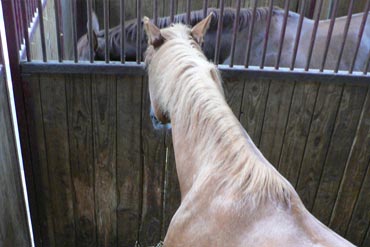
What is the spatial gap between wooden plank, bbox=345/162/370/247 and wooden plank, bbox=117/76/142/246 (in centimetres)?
131

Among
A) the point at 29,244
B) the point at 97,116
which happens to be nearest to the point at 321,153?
the point at 97,116

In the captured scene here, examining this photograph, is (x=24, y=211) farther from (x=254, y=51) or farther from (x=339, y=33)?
(x=339, y=33)

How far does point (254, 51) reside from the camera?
8.40 feet

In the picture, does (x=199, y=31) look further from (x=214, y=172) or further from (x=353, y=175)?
(x=353, y=175)

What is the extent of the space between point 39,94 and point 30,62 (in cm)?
17

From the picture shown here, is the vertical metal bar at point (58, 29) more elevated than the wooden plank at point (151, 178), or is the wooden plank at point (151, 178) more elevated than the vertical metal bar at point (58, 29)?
the vertical metal bar at point (58, 29)

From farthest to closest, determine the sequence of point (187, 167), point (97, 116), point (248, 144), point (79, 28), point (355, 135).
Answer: point (79, 28) < point (355, 135) < point (97, 116) < point (187, 167) < point (248, 144)

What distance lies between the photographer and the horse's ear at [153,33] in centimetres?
161

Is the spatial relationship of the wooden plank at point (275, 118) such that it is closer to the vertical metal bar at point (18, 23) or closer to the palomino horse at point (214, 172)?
the palomino horse at point (214, 172)

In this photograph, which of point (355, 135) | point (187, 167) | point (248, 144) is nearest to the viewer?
point (248, 144)

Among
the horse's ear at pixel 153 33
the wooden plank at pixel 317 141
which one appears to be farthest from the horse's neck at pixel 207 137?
the wooden plank at pixel 317 141

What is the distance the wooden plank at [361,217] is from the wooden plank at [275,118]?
58 centimetres

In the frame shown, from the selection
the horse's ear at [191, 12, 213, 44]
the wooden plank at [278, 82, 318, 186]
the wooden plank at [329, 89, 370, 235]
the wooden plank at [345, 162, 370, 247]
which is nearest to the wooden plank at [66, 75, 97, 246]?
the horse's ear at [191, 12, 213, 44]

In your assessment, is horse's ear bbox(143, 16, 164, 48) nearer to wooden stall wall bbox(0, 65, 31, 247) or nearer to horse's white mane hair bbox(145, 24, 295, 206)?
horse's white mane hair bbox(145, 24, 295, 206)
